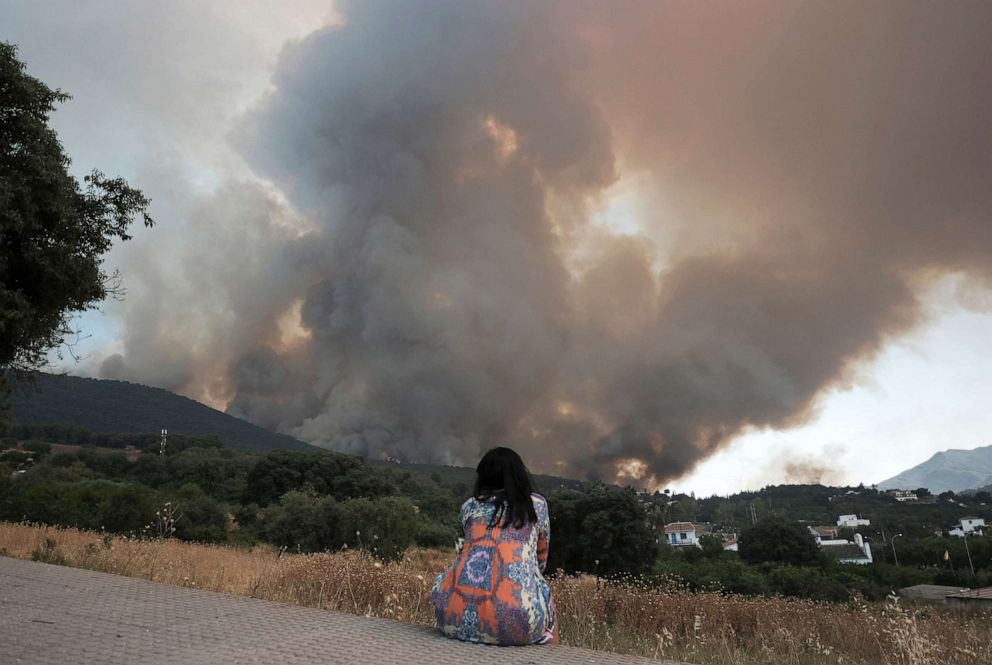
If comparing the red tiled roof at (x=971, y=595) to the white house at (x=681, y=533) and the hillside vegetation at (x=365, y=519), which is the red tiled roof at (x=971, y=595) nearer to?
the hillside vegetation at (x=365, y=519)

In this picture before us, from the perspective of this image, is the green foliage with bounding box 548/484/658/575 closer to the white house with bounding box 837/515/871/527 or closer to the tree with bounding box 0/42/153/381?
the tree with bounding box 0/42/153/381

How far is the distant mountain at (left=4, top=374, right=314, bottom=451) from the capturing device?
152 metres

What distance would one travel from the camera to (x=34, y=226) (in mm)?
10570

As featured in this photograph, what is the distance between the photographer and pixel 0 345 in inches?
437

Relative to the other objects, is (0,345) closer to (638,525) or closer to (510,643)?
(510,643)

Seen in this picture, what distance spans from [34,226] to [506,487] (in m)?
10.7

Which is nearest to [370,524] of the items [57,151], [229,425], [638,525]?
[638,525]

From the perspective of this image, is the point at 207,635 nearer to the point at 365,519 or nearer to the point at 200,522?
the point at 365,519

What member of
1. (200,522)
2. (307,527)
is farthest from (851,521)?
(200,522)

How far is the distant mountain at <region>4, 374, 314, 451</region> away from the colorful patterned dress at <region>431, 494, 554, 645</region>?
154m

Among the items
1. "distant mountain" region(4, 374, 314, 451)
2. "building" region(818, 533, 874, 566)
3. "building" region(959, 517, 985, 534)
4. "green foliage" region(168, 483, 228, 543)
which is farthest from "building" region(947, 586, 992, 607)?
"distant mountain" region(4, 374, 314, 451)

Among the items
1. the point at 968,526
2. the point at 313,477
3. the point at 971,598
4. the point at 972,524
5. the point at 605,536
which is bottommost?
the point at 971,598

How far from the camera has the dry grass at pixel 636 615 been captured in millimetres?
5379

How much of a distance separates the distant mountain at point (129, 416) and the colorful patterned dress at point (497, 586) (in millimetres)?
154392
